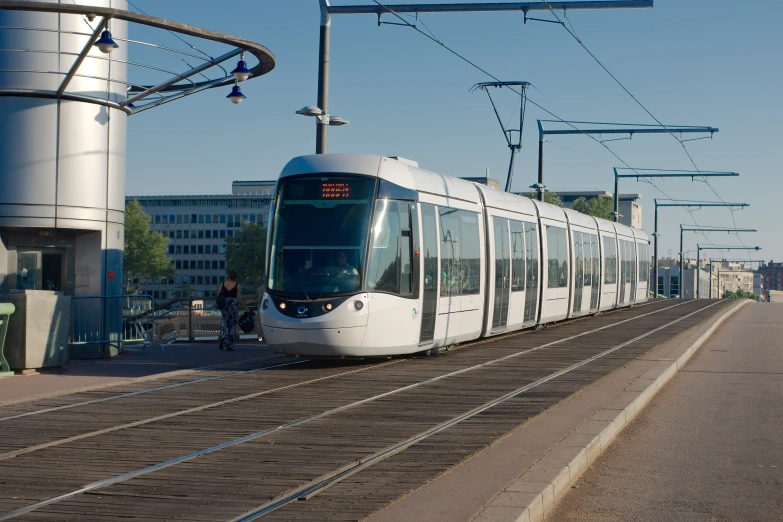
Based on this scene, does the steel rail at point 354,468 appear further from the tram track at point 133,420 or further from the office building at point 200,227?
the office building at point 200,227

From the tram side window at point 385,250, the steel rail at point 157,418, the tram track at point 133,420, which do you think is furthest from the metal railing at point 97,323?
the tram side window at point 385,250

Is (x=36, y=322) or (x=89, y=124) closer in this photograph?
(x=36, y=322)

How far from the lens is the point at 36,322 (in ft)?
52.0

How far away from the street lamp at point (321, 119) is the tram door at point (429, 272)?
3.43 metres

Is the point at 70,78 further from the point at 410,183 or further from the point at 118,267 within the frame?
the point at 410,183

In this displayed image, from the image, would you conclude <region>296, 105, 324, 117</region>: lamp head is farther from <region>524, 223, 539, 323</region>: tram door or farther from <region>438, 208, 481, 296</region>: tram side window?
<region>524, 223, 539, 323</region>: tram door

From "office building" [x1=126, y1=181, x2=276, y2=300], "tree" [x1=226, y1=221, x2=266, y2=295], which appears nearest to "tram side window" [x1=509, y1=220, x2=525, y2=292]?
"tree" [x1=226, y1=221, x2=266, y2=295]

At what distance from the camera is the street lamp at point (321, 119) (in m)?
20.2

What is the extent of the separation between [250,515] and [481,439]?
3.42 meters

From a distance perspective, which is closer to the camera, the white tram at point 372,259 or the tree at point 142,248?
the white tram at point 372,259

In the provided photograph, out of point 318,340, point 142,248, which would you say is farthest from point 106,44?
point 142,248

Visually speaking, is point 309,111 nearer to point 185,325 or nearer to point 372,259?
point 372,259

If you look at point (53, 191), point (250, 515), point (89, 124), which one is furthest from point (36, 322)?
point (250, 515)

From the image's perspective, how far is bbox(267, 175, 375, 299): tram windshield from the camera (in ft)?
52.9
